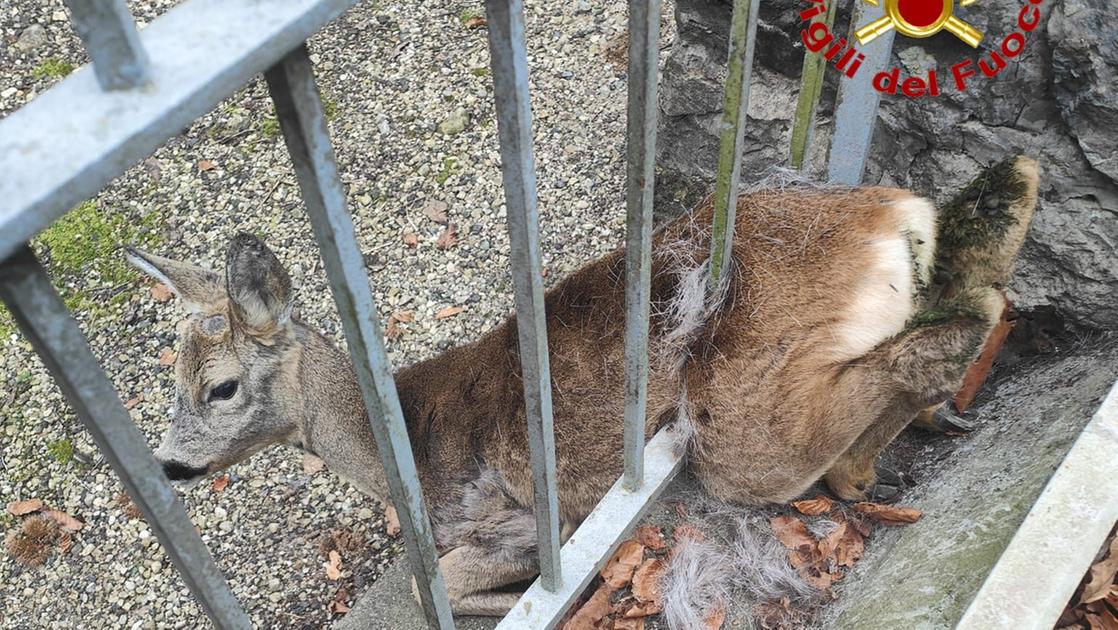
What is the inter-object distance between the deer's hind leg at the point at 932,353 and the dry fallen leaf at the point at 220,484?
9.27 ft

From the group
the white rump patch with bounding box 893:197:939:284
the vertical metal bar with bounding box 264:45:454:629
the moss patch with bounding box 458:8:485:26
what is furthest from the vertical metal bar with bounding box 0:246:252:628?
the moss patch with bounding box 458:8:485:26

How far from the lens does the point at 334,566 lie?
3.98m

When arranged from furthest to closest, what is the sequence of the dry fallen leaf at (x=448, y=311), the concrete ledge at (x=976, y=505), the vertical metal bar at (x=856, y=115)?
the dry fallen leaf at (x=448, y=311)
the vertical metal bar at (x=856, y=115)
the concrete ledge at (x=976, y=505)

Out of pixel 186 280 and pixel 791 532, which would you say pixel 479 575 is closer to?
pixel 791 532

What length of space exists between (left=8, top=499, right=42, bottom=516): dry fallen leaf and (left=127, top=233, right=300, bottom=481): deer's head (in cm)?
131

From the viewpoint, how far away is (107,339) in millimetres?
4824

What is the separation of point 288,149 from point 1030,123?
2759 millimetres

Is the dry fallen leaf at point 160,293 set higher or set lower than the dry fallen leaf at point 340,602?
higher

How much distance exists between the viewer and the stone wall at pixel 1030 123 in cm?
290

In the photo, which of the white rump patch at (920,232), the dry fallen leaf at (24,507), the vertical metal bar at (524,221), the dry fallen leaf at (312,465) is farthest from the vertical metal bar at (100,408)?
the dry fallen leaf at (24,507)

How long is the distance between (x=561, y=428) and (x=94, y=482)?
96.1 inches

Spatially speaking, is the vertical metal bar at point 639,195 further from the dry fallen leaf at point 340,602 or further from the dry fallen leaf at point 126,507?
the dry fallen leaf at point 126,507

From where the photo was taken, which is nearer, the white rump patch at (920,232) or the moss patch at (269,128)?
the white rump patch at (920,232)

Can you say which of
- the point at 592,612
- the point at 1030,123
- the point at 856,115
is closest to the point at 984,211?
the point at 1030,123
